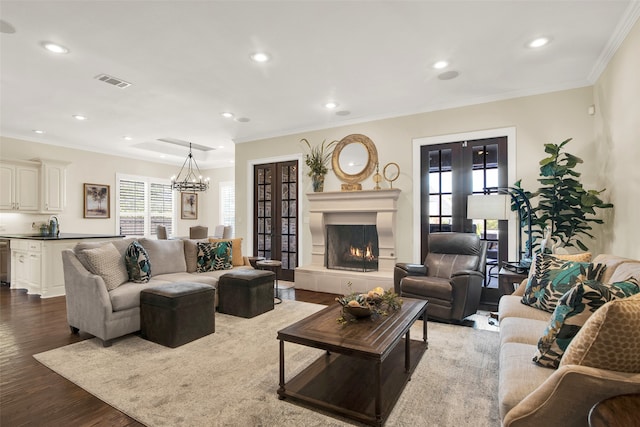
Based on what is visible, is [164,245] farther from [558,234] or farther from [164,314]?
[558,234]

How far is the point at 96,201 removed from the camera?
7.65 m

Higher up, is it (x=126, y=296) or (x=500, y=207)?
(x=500, y=207)

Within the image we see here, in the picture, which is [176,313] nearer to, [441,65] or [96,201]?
[441,65]

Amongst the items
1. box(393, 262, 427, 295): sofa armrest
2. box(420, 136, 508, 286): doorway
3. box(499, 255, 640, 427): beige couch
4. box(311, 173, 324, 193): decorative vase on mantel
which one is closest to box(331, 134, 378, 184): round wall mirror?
box(311, 173, 324, 193): decorative vase on mantel

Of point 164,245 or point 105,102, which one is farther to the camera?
point 105,102

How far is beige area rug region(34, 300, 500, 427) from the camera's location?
198 cm

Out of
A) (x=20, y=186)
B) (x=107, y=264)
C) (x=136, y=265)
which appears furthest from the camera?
(x=20, y=186)

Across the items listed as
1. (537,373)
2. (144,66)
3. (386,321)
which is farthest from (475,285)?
(144,66)

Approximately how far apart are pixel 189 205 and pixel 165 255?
5936 millimetres

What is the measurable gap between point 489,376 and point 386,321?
902 millimetres

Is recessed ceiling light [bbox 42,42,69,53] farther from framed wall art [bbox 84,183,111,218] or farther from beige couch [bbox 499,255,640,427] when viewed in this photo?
framed wall art [bbox 84,183,111,218]

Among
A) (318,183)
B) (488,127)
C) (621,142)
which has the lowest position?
(318,183)

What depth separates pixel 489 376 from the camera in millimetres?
2469

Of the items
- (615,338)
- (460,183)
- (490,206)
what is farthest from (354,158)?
(615,338)
